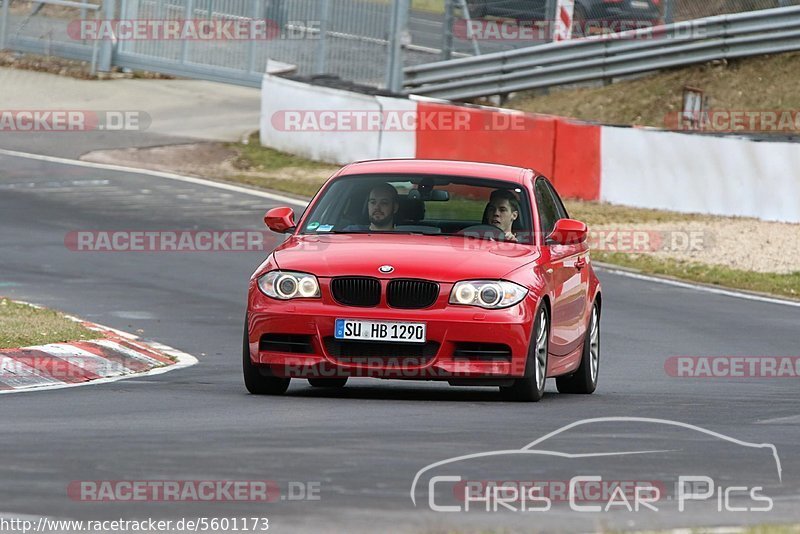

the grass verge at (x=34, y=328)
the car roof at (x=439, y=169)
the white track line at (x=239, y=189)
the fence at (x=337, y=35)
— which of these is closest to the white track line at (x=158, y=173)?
the white track line at (x=239, y=189)

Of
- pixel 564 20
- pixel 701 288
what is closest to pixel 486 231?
pixel 701 288

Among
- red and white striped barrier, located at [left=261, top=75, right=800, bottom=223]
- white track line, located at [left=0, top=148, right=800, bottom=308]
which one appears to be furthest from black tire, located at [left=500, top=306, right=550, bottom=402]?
red and white striped barrier, located at [left=261, top=75, right=800, bottom=223]

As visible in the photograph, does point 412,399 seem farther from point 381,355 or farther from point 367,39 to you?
point 367,39

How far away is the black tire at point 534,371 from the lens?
10375 millimetres

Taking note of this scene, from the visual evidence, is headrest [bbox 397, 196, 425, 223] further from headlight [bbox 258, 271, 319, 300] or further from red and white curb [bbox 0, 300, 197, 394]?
red and white curb [bbox 0, 300, 197, 394]

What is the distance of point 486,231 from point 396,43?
70.9 ft

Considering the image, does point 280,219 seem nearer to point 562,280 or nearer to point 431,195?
point 431,195

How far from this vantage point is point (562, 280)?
37.2 feet

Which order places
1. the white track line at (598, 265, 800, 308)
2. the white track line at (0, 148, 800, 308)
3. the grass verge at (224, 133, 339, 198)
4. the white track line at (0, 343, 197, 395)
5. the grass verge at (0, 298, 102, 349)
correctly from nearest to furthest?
the white track line at (0, 343, 197, 395), the grass verge at (0, 298, 102, 349), the white track line at (598, 265, 800, 308), the white track line at (0, 148, 800, 308), the grass verge at (224, 133, 339, 198)

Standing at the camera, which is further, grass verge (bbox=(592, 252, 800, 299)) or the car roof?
grass verge (bbox=(592, 252, 800, 299))

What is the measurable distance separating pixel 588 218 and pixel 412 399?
45.9 ft

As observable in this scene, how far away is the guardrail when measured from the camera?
30.6 metres

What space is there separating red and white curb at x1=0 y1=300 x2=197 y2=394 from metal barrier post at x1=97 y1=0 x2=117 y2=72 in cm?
2388

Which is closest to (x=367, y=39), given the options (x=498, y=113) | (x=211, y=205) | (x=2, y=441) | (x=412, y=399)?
(x=498, y=113)
